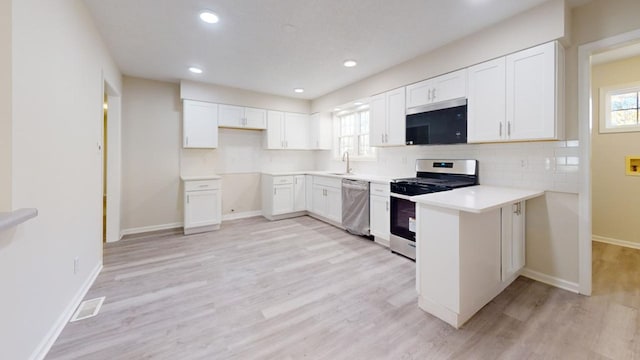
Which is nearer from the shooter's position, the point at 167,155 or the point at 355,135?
the point at 167,155

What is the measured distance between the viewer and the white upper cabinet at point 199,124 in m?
4.57

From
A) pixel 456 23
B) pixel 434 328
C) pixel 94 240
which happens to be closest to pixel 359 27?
pixel 456 23

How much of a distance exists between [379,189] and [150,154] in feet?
13.0

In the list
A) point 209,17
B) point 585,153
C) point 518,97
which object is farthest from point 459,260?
point 209,17

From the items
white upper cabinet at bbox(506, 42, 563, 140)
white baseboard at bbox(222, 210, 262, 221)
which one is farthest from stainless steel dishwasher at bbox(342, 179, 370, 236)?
white baseboard at bbox(222, 210, 262, 221)

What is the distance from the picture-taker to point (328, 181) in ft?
15.9

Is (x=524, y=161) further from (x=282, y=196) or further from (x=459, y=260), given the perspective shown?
(x=282, y=196)

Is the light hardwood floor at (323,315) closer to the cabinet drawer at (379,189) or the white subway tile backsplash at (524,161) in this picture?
the cabinet drawer at (379,189)

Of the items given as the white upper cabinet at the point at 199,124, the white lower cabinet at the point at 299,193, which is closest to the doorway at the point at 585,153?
the white lower cabinet at the point at 299,193

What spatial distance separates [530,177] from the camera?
266cm

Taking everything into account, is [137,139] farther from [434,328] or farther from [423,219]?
[434,328]

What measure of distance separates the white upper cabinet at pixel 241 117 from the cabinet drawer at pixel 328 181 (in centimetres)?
154

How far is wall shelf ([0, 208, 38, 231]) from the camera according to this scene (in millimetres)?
1134

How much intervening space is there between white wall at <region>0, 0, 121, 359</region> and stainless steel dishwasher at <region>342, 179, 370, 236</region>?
10.6 feet
